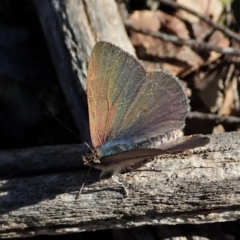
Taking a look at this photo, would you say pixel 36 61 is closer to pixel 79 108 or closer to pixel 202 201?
pixel 79 108

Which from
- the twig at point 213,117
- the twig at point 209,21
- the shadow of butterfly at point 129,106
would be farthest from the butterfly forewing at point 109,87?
the twig at point 209,21

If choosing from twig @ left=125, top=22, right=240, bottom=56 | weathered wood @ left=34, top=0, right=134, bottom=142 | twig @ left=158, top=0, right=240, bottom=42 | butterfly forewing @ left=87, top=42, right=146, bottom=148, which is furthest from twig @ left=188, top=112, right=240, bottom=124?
butterfly forewing @ left=87, top=42, right=146, bottom=148

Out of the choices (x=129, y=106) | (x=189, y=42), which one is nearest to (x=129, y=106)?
(x=129, y=106)

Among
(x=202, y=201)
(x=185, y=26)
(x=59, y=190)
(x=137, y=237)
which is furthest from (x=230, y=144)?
(x=185, y=26)

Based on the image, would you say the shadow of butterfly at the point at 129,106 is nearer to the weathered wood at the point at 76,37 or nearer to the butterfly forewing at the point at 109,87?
the butterfly forewing at the point at 109,87

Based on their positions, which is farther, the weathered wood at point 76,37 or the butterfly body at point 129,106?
the weathered wood at point 76,37

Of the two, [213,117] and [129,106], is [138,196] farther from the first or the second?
[213,117]

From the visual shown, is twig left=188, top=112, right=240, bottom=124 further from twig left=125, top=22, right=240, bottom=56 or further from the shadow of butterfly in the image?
the shadow of butterfly
